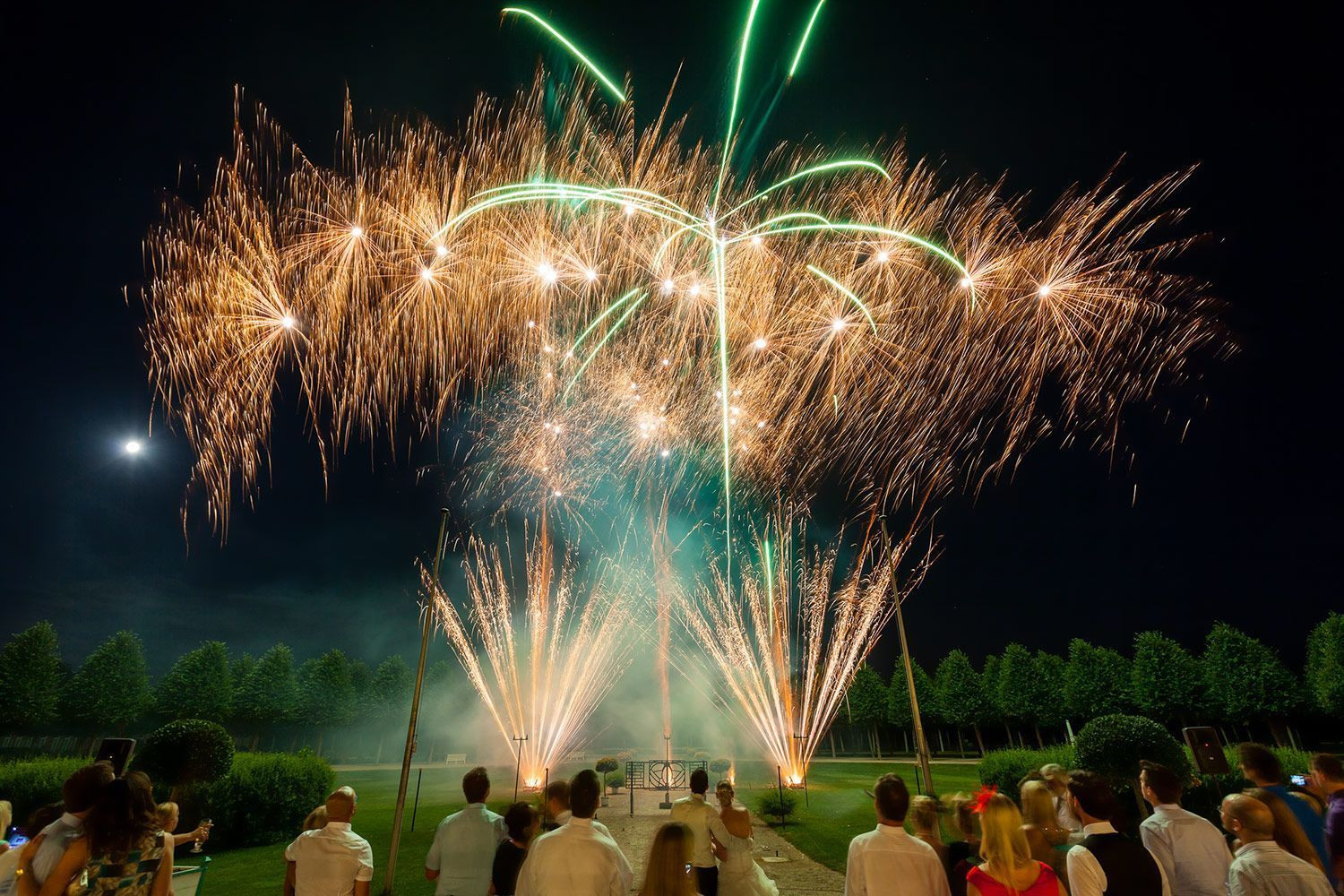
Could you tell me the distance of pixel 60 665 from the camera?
48375 mm

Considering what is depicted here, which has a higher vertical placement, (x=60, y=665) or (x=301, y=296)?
(x=301, y=296)

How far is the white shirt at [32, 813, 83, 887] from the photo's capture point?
418 centimetres

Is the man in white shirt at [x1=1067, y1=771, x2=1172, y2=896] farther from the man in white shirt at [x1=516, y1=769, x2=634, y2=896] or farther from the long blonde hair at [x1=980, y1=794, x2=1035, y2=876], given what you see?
the man in white shirt at [x1=516, y1=769, x2=634, y2=896]

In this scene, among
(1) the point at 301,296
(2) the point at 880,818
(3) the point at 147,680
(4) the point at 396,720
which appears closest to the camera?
(2) the point at 880,818

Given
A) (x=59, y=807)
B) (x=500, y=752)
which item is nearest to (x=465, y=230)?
(x=59, y=807)

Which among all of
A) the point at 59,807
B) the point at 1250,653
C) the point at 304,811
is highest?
the point at 1250,653

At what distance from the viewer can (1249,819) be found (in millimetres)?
4324

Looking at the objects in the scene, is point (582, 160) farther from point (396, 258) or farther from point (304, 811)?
point (304, 811)

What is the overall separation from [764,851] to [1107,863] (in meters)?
13.1

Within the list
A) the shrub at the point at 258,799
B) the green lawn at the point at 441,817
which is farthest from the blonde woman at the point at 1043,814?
the shrub at the point at 258,799

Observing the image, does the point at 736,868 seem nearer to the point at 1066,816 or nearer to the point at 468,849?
the point at 468,849

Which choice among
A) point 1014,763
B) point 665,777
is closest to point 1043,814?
point 1014,763

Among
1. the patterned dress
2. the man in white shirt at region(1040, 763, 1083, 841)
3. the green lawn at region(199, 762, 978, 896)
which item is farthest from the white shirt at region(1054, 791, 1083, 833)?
the green lawn at region(199, 762, 978, 896)

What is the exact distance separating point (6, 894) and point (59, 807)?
6.91ft
